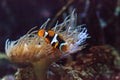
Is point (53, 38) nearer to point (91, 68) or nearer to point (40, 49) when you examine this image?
point (40, 49)

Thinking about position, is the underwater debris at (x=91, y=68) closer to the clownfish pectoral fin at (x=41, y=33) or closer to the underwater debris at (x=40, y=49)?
the underwater debris at (x=40, y=49)

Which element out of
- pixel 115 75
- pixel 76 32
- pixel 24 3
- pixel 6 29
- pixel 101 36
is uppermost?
pixel 24 3

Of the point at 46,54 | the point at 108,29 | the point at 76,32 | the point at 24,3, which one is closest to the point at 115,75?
the point at 76,32

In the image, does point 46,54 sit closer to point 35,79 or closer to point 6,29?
point 35,79

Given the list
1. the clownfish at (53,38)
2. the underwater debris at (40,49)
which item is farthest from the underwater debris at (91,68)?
the clownfish at (53,38)

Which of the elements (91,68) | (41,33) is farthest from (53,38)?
(91,68)

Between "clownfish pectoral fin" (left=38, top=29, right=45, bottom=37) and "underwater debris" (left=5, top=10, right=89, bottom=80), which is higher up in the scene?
"clownfish pectoral fin" (left=38, top=29, right=45, bottom=37)

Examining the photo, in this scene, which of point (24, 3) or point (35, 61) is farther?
point (24, 3)

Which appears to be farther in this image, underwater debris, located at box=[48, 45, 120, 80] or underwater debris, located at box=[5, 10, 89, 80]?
underwater debris, located at box=[48, 45, 120, 80]

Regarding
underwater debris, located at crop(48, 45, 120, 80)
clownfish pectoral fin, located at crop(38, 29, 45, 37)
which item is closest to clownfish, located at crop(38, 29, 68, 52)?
clownfish pectoral fin, located at crop(38, 29, 45, 37)

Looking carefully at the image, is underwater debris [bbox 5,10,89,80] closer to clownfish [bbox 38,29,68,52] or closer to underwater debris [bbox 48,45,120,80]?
clownfish [bbox 38,29,68,52]

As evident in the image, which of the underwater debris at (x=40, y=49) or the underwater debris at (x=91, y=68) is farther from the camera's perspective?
the underwater debris at (x=91, y=68)
